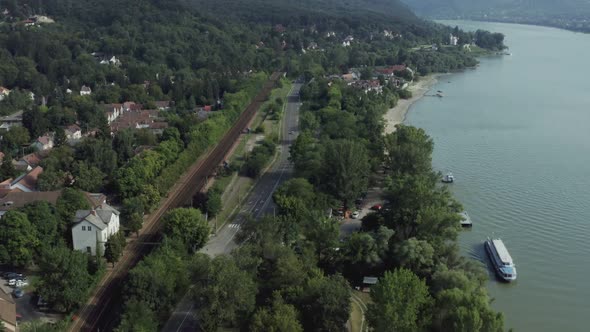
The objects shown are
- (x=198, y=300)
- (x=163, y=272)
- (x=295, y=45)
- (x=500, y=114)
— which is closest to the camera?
(x=198, y=300)

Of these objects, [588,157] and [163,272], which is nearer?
[163,272]

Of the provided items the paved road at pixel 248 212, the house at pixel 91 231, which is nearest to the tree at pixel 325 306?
the paved road at pixel 248 212

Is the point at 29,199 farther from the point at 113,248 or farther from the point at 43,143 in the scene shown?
the point at 43,143

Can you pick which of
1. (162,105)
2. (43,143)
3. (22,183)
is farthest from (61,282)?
(162,105)

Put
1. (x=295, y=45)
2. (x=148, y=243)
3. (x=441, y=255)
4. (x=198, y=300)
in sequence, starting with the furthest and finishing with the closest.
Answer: (x=295, y=45) → (x=148, y=243) → (x=441, y=255) → (x=198, y=300)

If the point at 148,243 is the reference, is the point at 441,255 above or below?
above

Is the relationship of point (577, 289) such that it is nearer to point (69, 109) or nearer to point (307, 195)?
point (307, 195)

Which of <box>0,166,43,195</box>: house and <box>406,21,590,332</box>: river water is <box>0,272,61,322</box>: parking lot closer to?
<box>0,166,43,195</box>: house

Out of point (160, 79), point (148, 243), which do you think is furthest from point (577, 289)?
point (160, 79)
